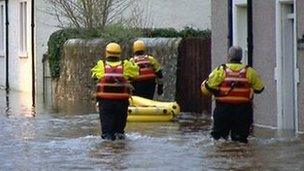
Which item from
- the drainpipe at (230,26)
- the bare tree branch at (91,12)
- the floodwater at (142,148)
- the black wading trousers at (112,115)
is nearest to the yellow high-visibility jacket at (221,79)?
the floodwater at (142,148)

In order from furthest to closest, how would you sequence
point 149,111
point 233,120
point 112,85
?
1. point 149,111
2. point 112,85
3. point 233,120

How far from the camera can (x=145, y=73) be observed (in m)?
23.3

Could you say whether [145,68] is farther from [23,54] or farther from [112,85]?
[23,54]

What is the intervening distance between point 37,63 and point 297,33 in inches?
815

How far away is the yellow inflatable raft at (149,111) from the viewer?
73.4ft

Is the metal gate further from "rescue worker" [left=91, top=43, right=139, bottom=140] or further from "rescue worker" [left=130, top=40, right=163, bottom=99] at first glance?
"rescue worker" [left=91, top=43, right=139, bottom=140]

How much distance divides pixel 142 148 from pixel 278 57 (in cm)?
431

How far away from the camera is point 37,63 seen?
1547 inches

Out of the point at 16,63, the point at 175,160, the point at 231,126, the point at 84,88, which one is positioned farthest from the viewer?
the point at 16,63

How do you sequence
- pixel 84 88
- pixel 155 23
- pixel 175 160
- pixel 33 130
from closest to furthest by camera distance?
pixel 175 160 → pixel 33 130 → pixel 84 88 → pixel 155 23

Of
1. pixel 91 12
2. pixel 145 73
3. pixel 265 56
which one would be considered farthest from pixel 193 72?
pixel 91 12

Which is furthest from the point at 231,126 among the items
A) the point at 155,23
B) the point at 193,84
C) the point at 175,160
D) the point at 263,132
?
the point at 155,23

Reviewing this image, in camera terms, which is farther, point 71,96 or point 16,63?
Answer: point 16,63

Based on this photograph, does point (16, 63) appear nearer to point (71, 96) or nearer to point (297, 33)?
point (71, 96)
